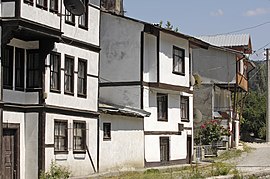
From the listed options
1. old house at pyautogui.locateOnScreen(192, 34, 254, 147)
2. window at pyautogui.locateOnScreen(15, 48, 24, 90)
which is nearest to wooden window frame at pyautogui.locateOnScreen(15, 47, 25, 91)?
window at pyautogui.locateOnScreen(15, 48, 24, 90)

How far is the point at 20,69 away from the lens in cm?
2533

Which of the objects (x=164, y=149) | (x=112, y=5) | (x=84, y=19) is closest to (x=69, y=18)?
(x=84, y=19)

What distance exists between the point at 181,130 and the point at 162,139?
2364 millimetres

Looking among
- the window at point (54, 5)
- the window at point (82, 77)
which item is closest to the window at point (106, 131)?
the window at point (82, 77)

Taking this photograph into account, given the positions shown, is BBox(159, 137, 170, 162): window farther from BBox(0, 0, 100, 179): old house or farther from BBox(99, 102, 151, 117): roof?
BBox(0, 0, 100, 179): old house

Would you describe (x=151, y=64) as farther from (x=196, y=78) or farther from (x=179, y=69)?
(x=196, y=78)

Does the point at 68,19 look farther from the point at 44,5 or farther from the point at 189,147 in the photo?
the point at 189,147

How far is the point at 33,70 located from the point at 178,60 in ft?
49.4

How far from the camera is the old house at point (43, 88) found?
2405cm

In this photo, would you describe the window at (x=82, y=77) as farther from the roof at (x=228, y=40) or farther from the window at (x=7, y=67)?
the roof at (x=228, y=40)

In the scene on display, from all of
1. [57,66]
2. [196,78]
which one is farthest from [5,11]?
[196,78]

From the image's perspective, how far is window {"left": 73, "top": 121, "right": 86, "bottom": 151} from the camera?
2867 centimetres

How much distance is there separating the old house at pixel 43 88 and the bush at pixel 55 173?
0.36m

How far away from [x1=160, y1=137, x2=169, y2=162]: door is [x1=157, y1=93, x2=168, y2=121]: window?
4.03ft
